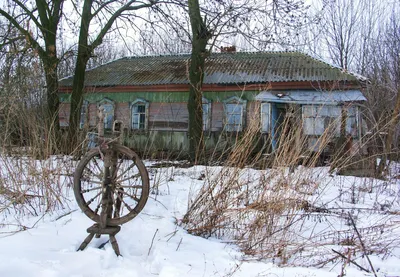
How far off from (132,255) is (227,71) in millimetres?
11813

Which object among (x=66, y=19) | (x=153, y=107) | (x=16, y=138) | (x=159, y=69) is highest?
(x=66, y=19)

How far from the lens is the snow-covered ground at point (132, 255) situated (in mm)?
2398

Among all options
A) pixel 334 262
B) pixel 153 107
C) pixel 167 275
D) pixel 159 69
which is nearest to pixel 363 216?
pixel 334 262

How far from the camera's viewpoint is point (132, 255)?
9.08 ft

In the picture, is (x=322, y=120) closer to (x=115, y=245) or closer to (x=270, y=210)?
(x=270, y=210)

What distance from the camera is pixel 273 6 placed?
28.1 feet

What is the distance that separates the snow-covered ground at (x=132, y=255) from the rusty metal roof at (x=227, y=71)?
30.8 ft

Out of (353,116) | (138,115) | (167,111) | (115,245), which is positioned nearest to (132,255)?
(115,245)

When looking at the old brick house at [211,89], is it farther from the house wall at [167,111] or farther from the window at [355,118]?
the window at [355,118]

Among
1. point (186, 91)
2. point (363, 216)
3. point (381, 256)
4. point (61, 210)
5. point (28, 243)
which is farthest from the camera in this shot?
point (186, 91)

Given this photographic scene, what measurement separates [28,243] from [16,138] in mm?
2584

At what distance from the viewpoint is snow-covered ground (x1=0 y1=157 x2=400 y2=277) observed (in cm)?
240

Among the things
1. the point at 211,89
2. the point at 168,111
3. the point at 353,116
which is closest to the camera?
the point at 353,116

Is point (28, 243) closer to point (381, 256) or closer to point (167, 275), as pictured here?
point (167, 275)
